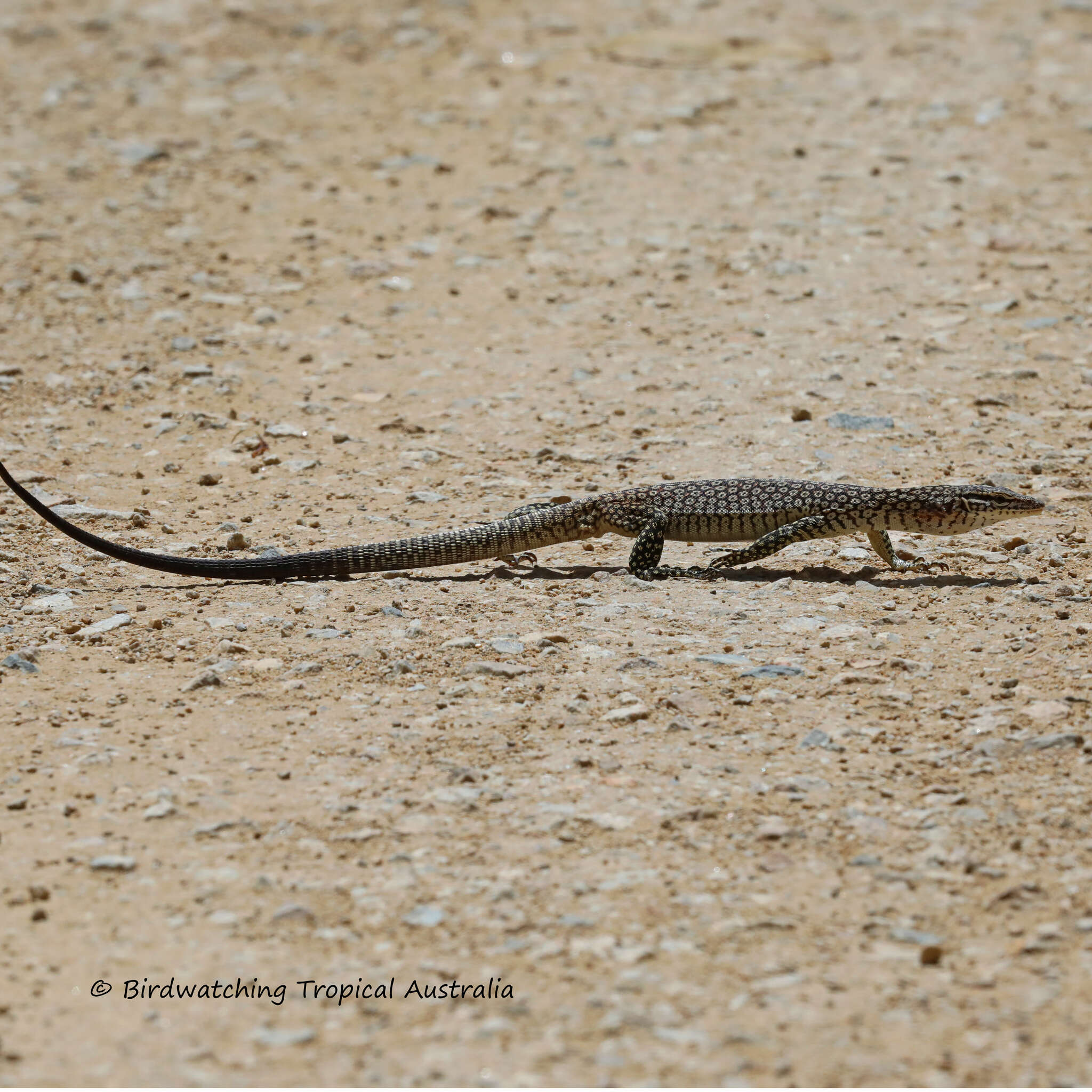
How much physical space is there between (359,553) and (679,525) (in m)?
1.84

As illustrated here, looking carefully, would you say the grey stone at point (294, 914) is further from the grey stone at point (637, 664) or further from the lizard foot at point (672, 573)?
the lizard foot at point (672, 573)

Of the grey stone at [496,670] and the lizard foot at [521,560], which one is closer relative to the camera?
the grey stone at [496,670]

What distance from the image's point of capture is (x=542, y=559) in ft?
29.9

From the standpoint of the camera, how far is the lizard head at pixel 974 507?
→ 8.27 metres

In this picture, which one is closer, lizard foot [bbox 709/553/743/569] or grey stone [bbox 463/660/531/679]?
grey stone [bbox 463/660/531/679]

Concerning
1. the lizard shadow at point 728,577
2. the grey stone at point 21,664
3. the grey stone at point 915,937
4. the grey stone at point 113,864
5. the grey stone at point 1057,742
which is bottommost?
the lizard shadow at point 728,577

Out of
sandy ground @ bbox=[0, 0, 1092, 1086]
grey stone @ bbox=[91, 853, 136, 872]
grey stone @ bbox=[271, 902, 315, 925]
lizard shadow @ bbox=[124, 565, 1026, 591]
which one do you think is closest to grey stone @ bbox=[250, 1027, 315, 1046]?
sandy ground @ bbox=[0, 0, 1092, 1086]

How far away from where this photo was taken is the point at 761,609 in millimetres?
7887

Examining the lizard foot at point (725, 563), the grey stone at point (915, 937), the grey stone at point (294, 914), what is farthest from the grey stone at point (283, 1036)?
the lizard foot at point (725, 563)

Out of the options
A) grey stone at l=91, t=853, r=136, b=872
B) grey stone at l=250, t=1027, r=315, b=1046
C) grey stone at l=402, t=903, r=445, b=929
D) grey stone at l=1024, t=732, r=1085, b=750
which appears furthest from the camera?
grey stone at l=1024, t=732, r=1085, b=750

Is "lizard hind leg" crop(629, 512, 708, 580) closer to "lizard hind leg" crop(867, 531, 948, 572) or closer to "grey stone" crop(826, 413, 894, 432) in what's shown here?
"lizard hind leg" crop(867, 531, 948, 572)

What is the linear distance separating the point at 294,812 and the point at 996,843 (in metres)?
2.69

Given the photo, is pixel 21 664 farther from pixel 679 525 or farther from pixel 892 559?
pixel 892 559

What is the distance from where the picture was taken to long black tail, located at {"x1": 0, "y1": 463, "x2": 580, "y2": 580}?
26.9 ft
